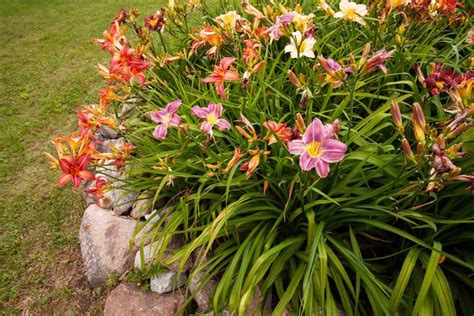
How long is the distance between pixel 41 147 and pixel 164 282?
6.39ft

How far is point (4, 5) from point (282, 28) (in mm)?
6800

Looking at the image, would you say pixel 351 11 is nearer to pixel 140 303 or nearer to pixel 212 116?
pixel 212 116

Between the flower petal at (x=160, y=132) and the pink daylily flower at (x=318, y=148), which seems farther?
the flower petal at (x=160, y=132)

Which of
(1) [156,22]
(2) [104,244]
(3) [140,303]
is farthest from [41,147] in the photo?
(3) [140,303]

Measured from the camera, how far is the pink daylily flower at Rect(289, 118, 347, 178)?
1060 mm

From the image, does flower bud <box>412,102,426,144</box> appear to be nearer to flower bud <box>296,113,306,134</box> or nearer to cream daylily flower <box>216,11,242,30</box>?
flower bud <box>296,113,306,134</box>

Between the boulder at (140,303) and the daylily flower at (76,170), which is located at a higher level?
the daylily flower at (76,170)

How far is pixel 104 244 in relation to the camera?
191 centimetres

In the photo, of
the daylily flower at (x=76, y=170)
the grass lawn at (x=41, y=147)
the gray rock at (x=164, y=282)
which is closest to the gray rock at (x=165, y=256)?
the gray rock at (x=164, y=282)

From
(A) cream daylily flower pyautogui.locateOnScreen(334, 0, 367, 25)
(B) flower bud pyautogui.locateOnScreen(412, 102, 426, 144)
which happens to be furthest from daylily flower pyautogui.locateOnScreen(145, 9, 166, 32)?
(B) flower bud pyautogui.locateOnScreen(412, 102, 426, 144)

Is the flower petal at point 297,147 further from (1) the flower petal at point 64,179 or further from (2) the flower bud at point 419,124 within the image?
(1) the flower petal at point 64,179

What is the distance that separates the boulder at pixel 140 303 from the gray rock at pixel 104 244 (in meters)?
0.17

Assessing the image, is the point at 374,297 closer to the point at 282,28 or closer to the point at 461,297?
the point at 461,297

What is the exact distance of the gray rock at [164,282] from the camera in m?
1.70
